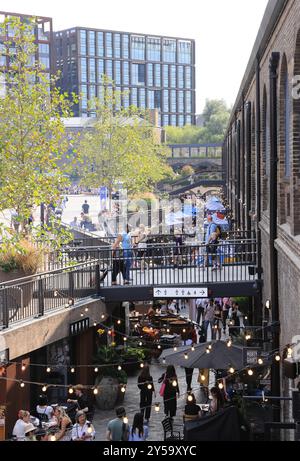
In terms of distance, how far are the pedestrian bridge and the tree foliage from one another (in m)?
140

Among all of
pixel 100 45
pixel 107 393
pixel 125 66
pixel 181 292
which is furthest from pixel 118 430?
pixel 125 66

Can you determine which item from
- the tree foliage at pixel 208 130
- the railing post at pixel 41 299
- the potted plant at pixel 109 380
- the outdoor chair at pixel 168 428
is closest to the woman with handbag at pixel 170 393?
the outdoor chair at pixel 168 428

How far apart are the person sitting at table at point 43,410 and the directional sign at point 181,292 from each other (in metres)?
5.40

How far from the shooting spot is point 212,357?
58.2 ft

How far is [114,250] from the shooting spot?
74.9 feet

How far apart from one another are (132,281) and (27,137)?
190 inches

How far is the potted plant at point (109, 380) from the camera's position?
65.0 feet

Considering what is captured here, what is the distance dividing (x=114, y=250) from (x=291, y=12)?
11.0 m

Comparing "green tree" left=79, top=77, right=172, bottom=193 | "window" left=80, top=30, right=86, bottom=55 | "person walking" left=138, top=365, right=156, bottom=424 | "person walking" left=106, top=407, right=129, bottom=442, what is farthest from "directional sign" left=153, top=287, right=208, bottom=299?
"window" left=80, top=30, right=86, bottom=55

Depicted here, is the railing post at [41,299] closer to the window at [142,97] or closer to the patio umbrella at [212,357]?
the patio umbrella at [212,357]
